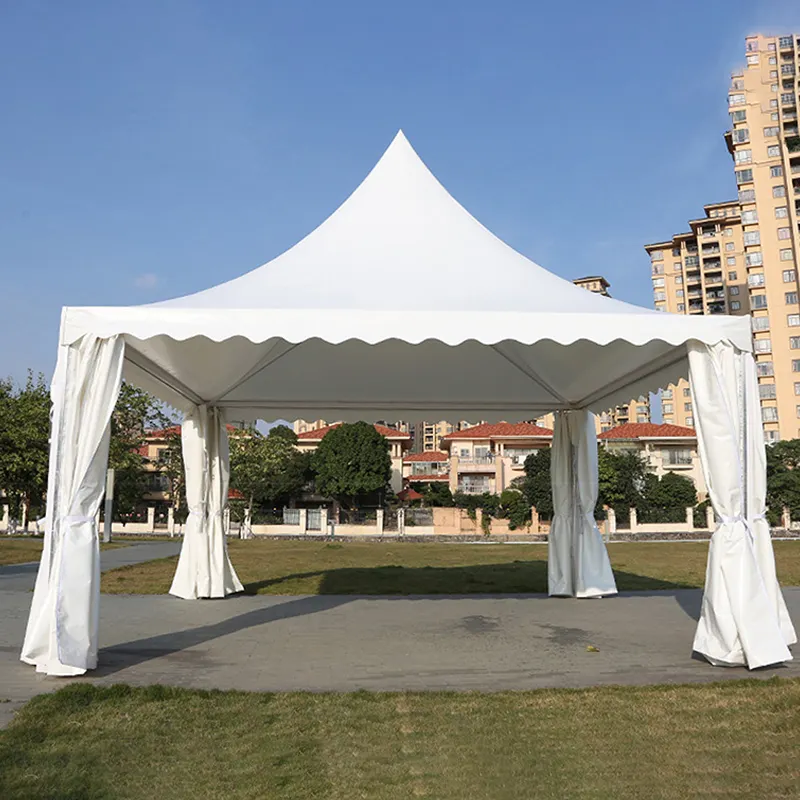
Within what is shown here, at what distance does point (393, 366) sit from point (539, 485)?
26.4 metres

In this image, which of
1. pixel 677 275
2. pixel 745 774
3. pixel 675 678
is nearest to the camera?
pixel 745 774

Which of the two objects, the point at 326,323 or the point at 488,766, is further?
the point at 326,323

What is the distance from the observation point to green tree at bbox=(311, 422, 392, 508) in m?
38.4

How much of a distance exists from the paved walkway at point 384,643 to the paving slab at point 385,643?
0.01 meters

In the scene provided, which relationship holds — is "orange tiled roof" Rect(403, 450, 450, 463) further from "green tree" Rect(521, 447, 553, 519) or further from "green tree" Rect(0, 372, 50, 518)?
"green tree" Rect(0, 372, 50, 518)

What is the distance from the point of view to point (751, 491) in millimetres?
4945

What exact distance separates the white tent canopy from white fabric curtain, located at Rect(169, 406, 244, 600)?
0.08 ft

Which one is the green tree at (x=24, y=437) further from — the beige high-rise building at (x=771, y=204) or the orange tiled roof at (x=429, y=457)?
the beige high-rise building at (x=771, y=204)

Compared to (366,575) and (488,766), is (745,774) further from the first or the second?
(366,575)

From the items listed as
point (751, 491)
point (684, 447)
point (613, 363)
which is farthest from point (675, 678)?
point (684, 447)

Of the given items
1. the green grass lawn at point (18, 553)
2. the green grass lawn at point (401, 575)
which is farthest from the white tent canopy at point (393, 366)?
the green grass lawn at point (18, 553)

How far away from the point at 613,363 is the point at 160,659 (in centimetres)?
453

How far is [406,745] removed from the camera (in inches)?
121

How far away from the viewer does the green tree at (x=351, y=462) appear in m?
38.4
